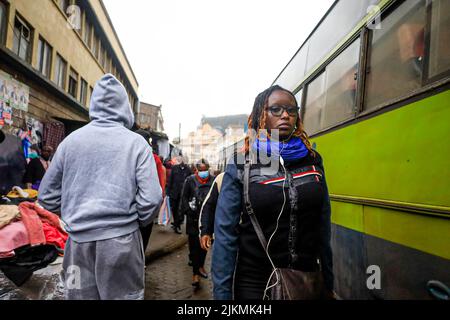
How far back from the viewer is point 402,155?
2.25 m

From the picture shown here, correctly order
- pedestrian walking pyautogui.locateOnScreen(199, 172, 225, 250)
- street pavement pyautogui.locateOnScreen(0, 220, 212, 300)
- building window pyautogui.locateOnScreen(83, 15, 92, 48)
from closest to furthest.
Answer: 1. street pavement pyautogui.locateOnScreen(0, 220, 212, 300)
2. pedestrian walking pyautogui.locateOnScreen(199, 172, 225, 250)
3. building window pyautogui.locateOnScreen(83, 15, 92, 48)

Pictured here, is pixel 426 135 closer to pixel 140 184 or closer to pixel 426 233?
pixel 426 233

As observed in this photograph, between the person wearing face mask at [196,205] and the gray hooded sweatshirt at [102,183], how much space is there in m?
2.82

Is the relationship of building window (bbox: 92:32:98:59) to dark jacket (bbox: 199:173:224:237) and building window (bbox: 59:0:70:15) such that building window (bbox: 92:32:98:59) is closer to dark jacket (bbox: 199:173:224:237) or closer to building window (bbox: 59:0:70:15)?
building window (bbox: 59:0:70:15)

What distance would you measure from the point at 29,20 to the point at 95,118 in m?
9.29

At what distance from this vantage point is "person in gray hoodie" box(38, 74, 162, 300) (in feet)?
5.90

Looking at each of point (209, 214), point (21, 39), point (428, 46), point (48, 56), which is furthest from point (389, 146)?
point (48, 56)

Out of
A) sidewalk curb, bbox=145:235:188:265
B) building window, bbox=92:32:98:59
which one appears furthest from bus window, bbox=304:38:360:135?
building window, bbox=92:32:98:59

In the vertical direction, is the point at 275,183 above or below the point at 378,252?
above

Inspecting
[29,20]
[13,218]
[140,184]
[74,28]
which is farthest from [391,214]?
[74,28]

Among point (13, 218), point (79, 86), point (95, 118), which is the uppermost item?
point (79, 86)

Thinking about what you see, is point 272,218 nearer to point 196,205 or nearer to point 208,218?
point 208,218

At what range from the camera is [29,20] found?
8.80 metres

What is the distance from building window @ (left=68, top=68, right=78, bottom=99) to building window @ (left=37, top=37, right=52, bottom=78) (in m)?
2.31
